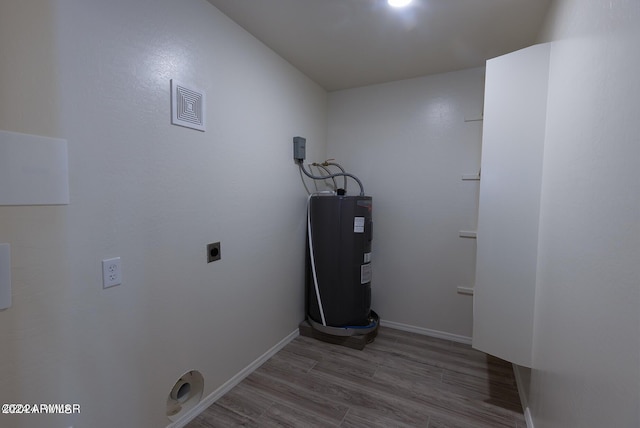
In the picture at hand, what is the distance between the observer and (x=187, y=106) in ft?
5.05

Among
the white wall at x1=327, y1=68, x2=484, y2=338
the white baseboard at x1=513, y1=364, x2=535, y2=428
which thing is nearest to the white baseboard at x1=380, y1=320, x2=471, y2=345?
the white wall at x1=327, y1=68, x2=484, y2=338

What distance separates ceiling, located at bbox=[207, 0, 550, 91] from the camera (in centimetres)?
165

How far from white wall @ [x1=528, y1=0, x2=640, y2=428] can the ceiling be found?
450mm

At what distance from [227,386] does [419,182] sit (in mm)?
2247

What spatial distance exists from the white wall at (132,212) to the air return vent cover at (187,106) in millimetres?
43

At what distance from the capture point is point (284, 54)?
7.47 feet

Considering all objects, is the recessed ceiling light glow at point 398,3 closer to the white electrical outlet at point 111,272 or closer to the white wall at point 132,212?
the white wall at point 132,212

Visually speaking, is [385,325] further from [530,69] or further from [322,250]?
[530,69]

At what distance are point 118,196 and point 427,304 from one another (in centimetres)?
255

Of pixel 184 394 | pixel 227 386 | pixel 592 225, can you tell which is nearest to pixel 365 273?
pixel 227 386

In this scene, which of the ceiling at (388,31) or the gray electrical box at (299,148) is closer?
the ceiling at (388,31)

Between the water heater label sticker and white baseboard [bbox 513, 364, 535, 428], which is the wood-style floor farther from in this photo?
the water heater label sticker

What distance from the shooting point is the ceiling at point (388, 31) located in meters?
1.65

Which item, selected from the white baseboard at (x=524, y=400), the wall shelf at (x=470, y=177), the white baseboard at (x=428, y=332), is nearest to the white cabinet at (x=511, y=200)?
the white baseboard at (x=524, y=400)
